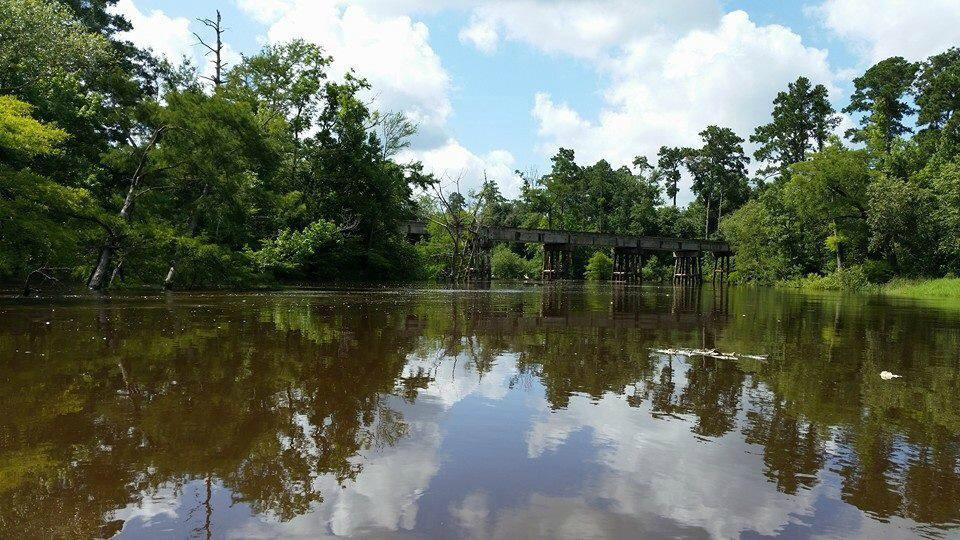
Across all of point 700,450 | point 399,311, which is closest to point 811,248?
point 399,311

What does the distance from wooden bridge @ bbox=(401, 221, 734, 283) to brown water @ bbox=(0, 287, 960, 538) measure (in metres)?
39.8

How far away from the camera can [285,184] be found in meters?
35.0

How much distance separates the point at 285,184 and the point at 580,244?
2984cm

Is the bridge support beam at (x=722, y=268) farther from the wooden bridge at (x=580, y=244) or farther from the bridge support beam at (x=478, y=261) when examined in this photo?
the bridge support beam at (x=478, y=261)

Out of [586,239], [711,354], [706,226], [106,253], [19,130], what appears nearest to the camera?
[711,354]

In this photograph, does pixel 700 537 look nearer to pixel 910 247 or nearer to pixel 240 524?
pixel 240 524

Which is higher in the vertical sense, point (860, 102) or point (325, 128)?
point (860, 102)

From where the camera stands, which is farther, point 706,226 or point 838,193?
point 706,226

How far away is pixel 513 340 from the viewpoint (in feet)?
31.7

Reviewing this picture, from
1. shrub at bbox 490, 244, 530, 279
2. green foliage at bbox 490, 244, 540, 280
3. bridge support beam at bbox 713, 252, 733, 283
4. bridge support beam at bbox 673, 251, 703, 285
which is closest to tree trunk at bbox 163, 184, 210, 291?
bridge support beam at bbox 673, 251, 703, 285

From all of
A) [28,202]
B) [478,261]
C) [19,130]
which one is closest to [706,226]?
[478,261]

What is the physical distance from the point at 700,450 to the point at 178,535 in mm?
3079

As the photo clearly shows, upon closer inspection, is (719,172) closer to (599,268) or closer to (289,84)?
(599,268)

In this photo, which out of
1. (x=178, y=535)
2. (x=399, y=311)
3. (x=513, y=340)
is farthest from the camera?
(x=399, y=311)
